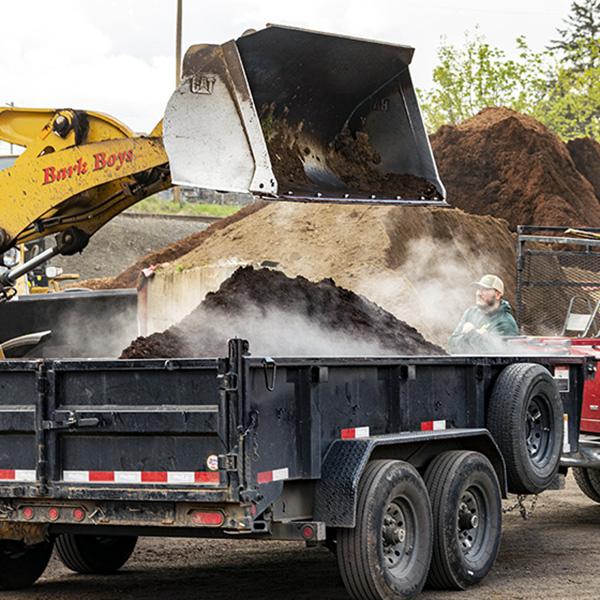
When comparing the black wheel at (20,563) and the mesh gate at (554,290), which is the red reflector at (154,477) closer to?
the black wheel at (20,563)

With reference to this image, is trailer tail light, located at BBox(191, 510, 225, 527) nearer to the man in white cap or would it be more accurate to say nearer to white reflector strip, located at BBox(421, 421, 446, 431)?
white reflector strip, located at BBox(421, 421, 446, 431)

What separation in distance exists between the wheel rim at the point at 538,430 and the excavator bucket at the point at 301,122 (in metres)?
1.84

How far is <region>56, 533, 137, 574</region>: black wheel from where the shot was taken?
24.0 feet

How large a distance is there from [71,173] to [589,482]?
548cm

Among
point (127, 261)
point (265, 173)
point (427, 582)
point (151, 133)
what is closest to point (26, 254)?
point (151, 133)

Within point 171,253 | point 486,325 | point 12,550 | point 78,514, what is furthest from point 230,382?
point 171,253

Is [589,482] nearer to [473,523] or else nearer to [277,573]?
[473,523]

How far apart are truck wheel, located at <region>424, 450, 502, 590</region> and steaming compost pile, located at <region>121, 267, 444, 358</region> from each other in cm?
144

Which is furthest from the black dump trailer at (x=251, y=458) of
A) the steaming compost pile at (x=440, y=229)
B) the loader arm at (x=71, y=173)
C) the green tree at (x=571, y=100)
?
the green tree at (x=571, y=100)

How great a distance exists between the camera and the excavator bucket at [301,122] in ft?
22.1

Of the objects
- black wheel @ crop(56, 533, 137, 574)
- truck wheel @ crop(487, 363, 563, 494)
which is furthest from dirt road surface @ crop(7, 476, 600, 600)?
truck wheel @ crop(487, 363, 563, 494)

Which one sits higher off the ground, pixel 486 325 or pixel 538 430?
pixel 486 325

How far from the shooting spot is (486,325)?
1028 cm

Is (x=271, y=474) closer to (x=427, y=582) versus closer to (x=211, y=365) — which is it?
(x=211, y=365)
